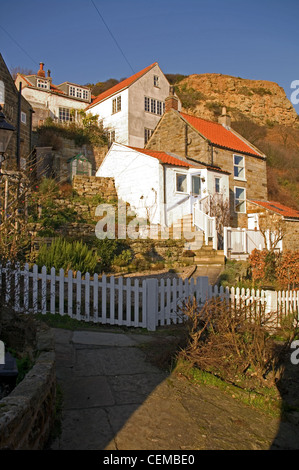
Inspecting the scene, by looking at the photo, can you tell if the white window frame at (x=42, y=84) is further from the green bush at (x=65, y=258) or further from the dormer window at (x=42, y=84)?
the green bush at (x=65, y=258)

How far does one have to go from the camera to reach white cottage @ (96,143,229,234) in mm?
19562

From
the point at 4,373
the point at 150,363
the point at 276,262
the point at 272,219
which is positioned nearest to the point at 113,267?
the point at 276,262

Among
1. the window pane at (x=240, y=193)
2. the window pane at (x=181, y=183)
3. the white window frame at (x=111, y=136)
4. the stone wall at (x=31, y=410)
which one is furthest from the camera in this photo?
the white window frame at (x=111, y=136)

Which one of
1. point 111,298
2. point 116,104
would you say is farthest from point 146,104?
point 111,298

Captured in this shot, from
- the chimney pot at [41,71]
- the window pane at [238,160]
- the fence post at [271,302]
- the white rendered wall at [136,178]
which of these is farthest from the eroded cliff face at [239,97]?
the fence post at [271,302]

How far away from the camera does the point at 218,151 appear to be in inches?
897

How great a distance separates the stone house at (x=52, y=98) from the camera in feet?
101

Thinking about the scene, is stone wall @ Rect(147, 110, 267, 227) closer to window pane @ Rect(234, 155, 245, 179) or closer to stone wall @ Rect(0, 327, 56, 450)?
window pane @ Rect(234, 155, 245, 179)

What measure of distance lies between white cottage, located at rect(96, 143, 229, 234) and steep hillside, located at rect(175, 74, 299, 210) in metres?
15.2

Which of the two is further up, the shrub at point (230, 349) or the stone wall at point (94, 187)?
the stone wall at point (94, 187)

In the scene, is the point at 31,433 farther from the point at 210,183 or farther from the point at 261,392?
the point at 210,183

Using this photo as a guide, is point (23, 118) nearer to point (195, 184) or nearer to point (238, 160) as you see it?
point (195, 184)

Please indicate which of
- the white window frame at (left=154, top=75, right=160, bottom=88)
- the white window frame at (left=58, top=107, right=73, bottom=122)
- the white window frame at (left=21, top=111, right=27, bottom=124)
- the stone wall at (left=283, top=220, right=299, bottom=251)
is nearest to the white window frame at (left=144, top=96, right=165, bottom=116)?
the white window frame at (left=154, top=75, right=160, bottom=88)

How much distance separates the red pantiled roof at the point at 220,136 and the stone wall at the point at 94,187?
22.6 ft
